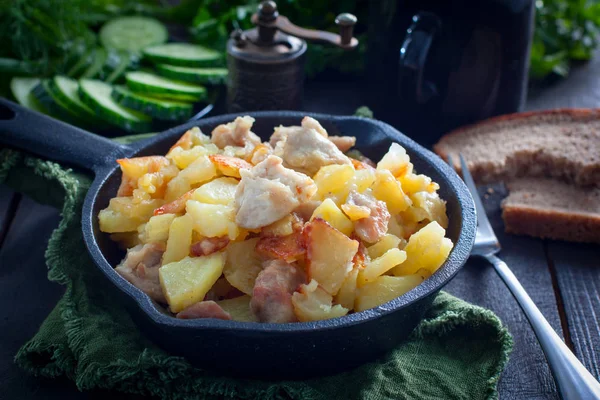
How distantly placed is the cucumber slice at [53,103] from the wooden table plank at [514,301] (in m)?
2.07

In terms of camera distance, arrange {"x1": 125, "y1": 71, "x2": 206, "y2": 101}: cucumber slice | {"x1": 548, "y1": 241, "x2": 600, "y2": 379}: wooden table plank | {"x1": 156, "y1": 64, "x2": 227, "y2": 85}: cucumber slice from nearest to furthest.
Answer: {"x1": 548, "y1": 241, "x2": 600, "y2": 379}: wooden table plank
{"x1": 125, "y1": 71, "x2": 206, "y2": 101}: cucumber slice
{"x1": 156, "y1": 64, "x2": 227, "y2": 85}: cucumber slice

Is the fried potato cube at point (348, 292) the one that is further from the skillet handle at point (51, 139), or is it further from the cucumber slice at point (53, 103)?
the cucumber slice at point (53, 103)

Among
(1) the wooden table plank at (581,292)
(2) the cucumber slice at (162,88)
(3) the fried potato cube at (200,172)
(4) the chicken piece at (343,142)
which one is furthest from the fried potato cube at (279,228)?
(2) the cucumber slice at (162,88)

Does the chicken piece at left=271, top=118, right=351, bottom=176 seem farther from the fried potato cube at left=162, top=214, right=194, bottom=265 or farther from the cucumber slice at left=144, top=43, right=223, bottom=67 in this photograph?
the cucumber slice at left=144, top=43, right=223, bottom=67

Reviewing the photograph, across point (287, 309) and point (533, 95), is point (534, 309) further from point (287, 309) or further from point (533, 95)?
point (533, 95)

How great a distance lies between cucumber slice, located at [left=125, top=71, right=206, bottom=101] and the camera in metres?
3.22

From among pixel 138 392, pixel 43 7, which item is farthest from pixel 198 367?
pixel 43 7

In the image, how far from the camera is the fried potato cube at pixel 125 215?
2039 mm

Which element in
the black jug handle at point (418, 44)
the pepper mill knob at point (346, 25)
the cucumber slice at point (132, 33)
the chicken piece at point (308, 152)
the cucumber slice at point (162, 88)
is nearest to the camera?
the chicken piece at point (308, 152)

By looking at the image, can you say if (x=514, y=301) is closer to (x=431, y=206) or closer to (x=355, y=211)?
(x=431, y=206)

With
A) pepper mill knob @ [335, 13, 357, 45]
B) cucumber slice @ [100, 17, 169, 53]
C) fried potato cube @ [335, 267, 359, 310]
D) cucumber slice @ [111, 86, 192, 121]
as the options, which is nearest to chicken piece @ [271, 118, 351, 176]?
fried potato cube @ [335, 267, 359, 310]

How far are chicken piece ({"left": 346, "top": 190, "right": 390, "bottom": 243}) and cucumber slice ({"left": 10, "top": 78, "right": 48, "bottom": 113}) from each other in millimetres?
2091

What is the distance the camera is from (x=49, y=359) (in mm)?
1992

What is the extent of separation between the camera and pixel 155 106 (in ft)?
10.3
